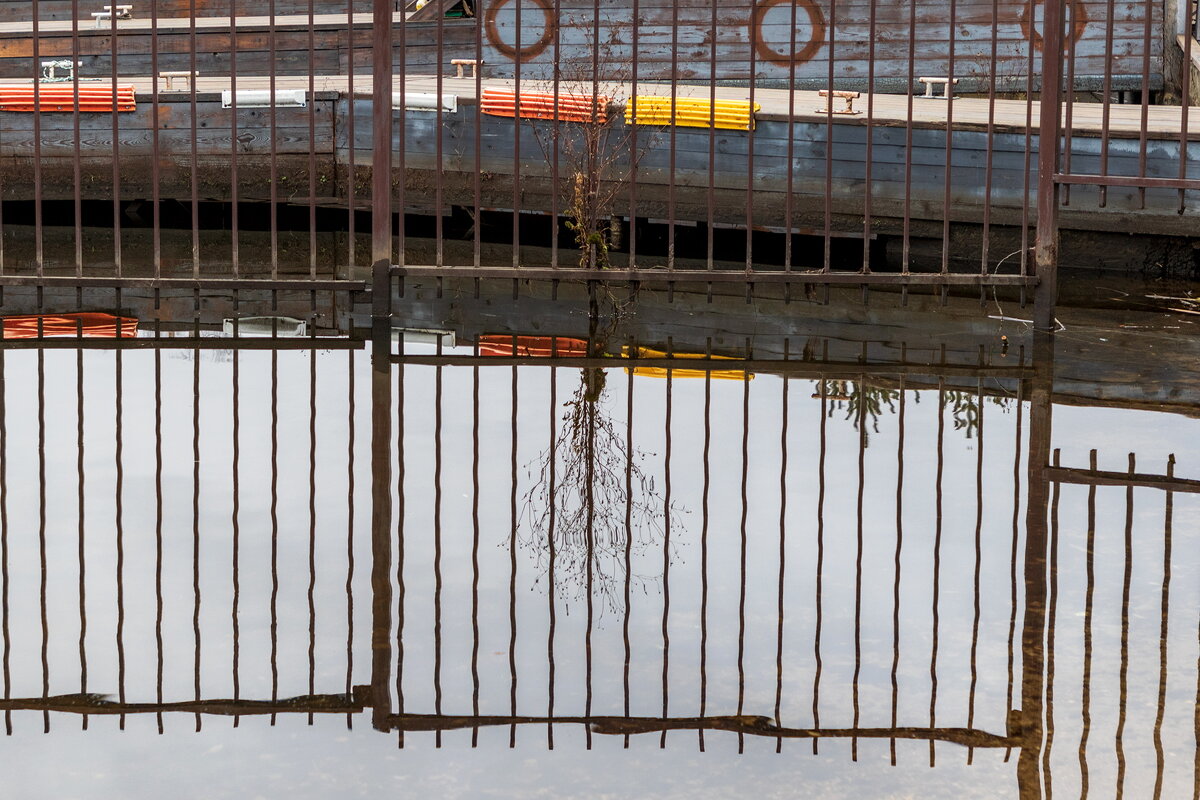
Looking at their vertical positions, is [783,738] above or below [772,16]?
below

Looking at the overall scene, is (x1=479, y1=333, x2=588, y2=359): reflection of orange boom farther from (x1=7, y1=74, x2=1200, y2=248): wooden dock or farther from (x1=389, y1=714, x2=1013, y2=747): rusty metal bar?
(x1=389, y1=714, x2=1013, y2=747): rusty metal bar

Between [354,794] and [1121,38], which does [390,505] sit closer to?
[354,794]

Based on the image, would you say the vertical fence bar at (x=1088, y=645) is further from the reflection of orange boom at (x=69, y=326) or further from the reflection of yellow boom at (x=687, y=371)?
the reflection of orange boom at (x=69, y=326)

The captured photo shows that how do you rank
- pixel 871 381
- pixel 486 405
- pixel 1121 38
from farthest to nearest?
pixel 1121 38 → pixel 871 381 → pixel 486 405

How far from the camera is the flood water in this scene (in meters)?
3.92

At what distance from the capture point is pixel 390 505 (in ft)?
19.0

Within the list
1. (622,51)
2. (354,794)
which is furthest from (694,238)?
(354,794)

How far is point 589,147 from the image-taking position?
913 centimetres

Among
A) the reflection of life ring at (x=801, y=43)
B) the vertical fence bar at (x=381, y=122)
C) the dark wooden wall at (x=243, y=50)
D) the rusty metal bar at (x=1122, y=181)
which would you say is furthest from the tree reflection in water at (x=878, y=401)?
the dark wooden wall at (x=243, y=50)

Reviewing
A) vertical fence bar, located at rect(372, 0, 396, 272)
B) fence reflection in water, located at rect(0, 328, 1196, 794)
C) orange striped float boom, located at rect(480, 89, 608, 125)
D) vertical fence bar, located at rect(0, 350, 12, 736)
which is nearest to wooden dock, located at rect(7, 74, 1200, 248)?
orange striped float boom, located at rect(480, 89, 608, 125)

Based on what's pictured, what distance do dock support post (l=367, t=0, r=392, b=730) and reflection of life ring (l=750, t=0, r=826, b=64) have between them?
7057 mm

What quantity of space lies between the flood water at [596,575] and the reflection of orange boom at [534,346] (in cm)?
17

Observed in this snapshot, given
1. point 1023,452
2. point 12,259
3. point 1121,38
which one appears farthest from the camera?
point 1121,38

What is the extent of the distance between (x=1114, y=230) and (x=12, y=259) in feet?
25.9
